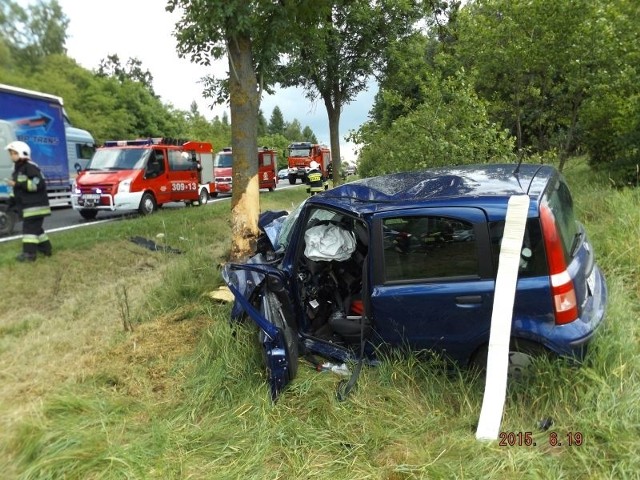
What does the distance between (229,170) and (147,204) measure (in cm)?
880

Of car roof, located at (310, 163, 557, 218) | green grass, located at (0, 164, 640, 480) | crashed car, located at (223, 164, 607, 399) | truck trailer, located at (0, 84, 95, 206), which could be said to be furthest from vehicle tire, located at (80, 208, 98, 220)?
car roof, located at (310, 163, 557, 218)

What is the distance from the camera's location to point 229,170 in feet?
70.8

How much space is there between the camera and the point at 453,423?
9.12 ft

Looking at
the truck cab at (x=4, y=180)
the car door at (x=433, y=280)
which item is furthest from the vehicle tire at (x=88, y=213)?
the car door at (x=433, y=280)

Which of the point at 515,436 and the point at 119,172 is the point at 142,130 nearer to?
the point at 119,172

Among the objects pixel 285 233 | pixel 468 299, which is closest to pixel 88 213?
pixel 285 233

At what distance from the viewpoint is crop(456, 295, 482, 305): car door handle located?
111 inches

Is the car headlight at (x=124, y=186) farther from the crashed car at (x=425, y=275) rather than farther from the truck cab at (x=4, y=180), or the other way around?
the crashed car at (x=425, y=275)

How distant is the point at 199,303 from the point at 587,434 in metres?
3.69

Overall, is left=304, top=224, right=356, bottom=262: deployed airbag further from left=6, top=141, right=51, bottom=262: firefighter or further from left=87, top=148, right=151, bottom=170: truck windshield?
left=87, top=148, right=151, bottom=170: truck windshield

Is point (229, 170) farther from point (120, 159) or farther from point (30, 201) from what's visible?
point (30, 201)

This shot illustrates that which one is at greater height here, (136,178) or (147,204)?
(136,178)

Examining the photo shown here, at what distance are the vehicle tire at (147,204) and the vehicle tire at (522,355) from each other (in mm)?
11611

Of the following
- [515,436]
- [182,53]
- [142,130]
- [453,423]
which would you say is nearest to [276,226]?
[453,423]
